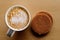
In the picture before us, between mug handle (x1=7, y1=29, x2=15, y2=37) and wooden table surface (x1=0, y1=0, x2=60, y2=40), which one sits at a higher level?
wooden table surface (x1=0, y1=0, x2=60, y2=40)

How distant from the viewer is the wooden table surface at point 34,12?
2.70 feet

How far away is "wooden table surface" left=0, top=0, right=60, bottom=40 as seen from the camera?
82 centimetres

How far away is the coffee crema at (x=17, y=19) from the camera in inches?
30.7

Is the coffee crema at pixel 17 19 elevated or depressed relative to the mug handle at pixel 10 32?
elevated

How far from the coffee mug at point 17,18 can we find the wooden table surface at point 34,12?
5cm

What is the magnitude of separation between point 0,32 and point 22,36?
10cm

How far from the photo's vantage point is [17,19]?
780mm

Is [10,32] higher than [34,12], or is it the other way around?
[34,12]

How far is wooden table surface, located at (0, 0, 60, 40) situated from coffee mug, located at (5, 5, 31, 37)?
2.0 inches

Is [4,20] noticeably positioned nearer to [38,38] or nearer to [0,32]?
[0,32]

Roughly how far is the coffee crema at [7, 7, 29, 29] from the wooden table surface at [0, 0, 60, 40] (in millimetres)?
52

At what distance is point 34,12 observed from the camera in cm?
84

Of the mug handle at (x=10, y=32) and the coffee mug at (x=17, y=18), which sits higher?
the coffee mug at (x=17, y=18)

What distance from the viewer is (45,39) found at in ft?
2.70
